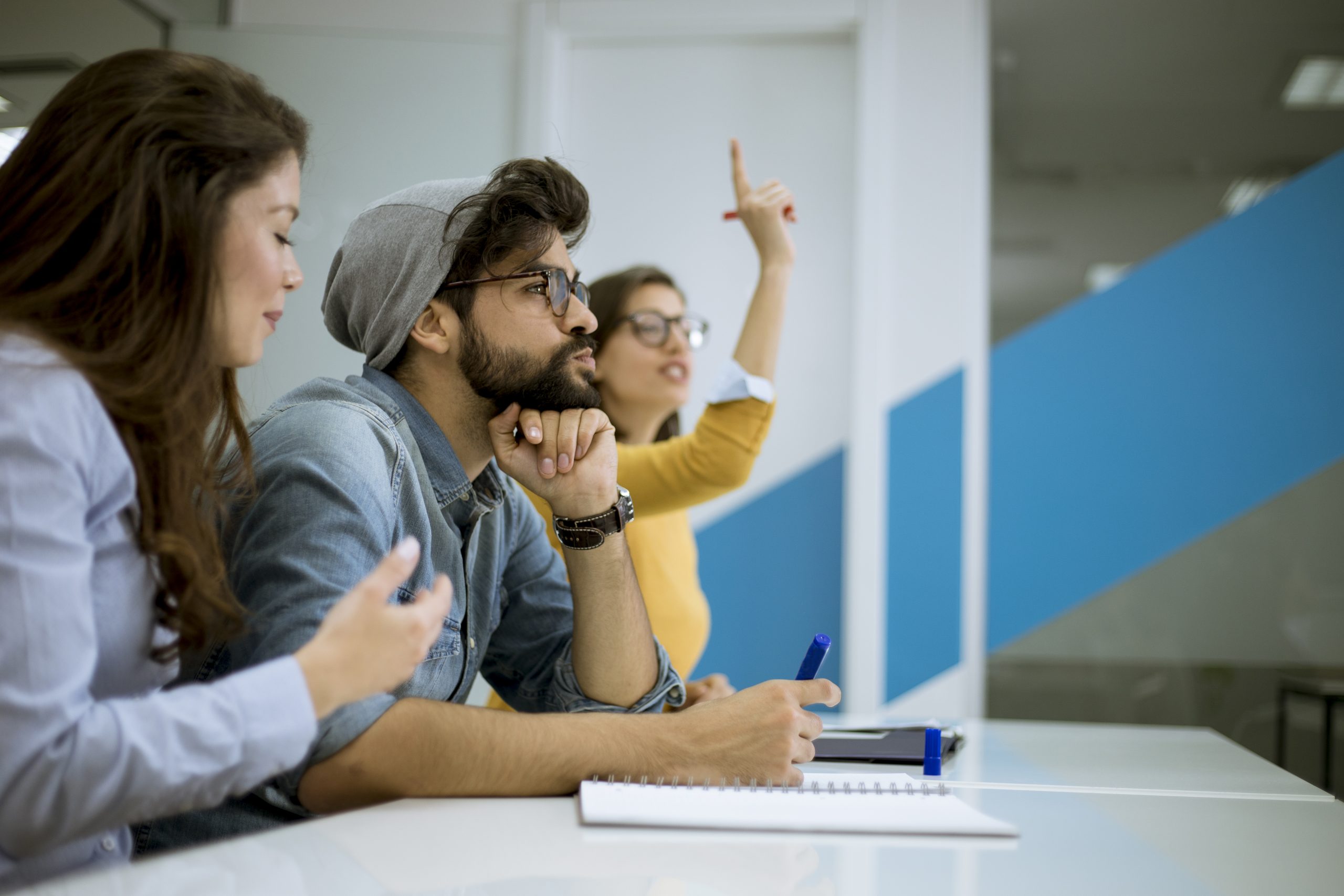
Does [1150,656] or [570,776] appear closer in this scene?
[570,776]

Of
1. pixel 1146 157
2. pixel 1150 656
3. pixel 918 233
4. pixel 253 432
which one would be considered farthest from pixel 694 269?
pixel 253 432

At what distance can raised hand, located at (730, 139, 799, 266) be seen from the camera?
6.63 feet

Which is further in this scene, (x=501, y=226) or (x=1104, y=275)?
(x=1104, y=275)

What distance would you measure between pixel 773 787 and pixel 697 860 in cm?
26

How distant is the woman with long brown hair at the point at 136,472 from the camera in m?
0.72

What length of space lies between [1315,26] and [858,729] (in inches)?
110

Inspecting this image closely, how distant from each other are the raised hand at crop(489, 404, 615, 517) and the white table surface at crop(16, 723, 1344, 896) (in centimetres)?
44

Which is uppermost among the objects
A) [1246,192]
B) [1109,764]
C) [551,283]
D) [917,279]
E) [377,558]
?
[1246,192]

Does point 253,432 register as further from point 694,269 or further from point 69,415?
point 694,269

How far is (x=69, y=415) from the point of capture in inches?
30.5

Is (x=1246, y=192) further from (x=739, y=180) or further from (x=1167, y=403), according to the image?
(x=739, y=180)

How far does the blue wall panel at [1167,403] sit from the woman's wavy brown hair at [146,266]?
269cm

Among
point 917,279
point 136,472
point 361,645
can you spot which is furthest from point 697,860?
point 917,279

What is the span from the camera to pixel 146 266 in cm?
88
